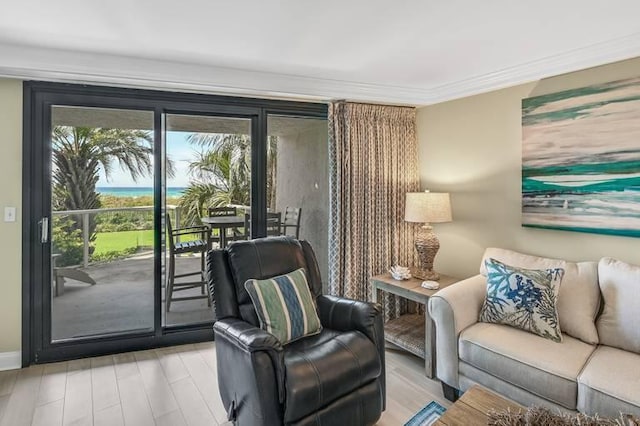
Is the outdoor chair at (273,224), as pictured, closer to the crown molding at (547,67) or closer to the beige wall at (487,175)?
the beige wall at (487,175)

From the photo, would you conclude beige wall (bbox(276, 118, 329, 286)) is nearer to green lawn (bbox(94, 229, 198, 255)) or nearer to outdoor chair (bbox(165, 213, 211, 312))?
outdoor chair (bbox(165, 213, 211, 312))

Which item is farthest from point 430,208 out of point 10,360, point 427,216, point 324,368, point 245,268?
point 10,360

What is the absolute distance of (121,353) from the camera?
3227 millimetres

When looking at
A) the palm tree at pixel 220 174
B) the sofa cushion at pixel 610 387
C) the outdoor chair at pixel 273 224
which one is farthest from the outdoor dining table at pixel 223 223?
the sofa cushion at pixel 610 387

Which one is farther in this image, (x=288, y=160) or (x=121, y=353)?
(x=288, y=160)

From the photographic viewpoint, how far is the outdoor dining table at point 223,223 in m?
3.61

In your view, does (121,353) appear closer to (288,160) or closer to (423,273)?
(288,160)

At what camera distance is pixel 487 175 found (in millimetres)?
3418

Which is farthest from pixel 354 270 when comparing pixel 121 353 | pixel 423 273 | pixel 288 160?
pixel 121 353

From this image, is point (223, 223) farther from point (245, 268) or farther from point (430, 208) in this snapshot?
point (430, 208)

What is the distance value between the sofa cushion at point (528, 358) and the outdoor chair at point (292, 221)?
6.43 feet

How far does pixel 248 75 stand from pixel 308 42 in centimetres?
85

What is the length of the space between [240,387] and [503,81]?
305 centimetres

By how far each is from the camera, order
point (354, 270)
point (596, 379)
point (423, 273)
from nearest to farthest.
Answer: point (596, 379), point (423, 273), point (354, 270)
